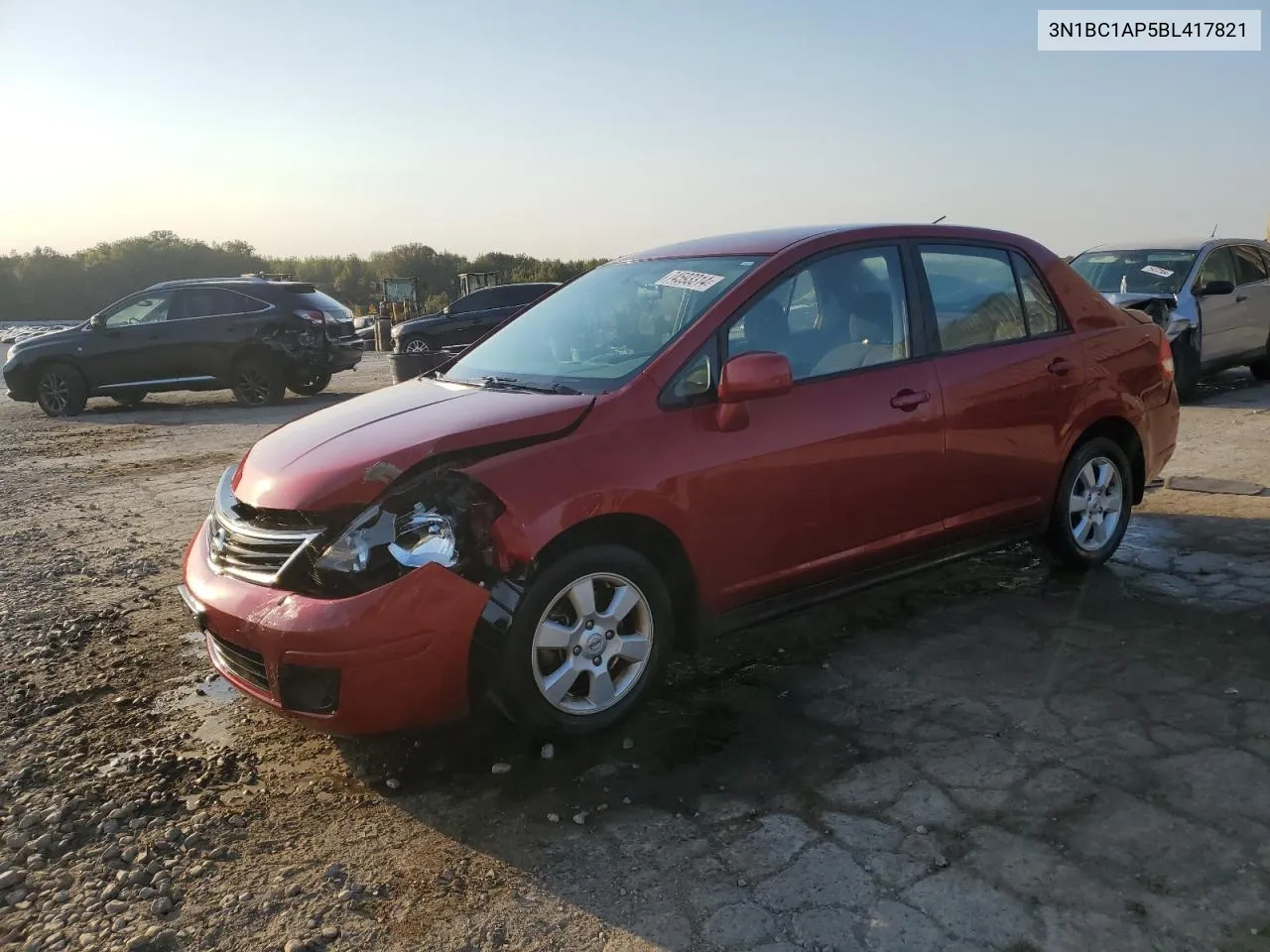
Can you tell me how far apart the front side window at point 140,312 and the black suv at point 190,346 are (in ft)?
0.05

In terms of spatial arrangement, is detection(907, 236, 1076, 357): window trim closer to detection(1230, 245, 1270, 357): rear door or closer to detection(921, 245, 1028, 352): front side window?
detection(921, 245, 1028, 352): front side window

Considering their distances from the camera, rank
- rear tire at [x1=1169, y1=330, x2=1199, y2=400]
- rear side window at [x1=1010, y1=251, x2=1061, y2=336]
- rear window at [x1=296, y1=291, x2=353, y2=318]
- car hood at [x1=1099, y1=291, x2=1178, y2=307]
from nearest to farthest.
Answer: rear side window at [x1=1010, y1=251, x2=1061, y2=336], car hood at [x1=1099, y1=291, x2=1178, y2=307], rear tire at [x1=1169, y1=330, x2=1199, y2=400], rear window at [x1=296, y1=291, x2=353, y2=318]

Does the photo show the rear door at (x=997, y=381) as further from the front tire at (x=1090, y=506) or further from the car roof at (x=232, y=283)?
the car roof at (x=232, y=283)

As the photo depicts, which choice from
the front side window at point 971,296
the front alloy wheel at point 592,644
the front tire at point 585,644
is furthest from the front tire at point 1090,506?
the front alloy wheel at point 592,644

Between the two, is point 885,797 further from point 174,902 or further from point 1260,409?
point 1260,409

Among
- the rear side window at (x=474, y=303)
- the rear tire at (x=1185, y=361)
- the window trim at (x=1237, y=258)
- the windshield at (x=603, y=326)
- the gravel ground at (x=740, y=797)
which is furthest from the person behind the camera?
the rear side window at (x=474, y=303)

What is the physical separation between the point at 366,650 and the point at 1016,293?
10.9 feet

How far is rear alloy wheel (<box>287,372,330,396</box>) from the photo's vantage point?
45.3 feet

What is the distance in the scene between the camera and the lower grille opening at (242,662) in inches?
119

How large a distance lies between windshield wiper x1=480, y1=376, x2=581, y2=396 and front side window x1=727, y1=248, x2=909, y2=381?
2.02ft

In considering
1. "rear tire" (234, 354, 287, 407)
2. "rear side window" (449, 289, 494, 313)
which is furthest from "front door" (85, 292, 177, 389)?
"rear side window" (449, 289, 494, 313)

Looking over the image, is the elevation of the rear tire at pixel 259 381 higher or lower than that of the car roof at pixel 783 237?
lower

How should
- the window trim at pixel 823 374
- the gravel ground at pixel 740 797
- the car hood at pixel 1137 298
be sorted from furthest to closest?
the car hood at pixel 1137 298, the window trim at pixel 823 374, the gravel ground at pixel 740 797

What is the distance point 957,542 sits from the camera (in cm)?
419
